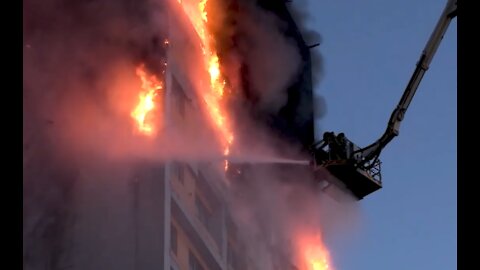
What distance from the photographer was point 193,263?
33.1 metres

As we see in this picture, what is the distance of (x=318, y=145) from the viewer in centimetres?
3884

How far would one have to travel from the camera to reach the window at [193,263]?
107 feet

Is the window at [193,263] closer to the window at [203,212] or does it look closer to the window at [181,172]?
the window at [203,212]

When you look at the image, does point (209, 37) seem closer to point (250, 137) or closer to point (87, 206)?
point (250, 137)

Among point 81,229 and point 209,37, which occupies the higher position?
point 209,37

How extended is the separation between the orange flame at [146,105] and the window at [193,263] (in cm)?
424

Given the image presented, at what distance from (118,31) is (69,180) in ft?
17.0

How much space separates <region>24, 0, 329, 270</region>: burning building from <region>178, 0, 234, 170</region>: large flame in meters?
0.05

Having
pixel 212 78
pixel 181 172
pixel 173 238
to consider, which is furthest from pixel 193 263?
pixel 212 78

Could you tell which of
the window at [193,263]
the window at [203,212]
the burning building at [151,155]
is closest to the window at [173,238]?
the burning building at [151,155]

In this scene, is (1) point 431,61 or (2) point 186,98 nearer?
(2) point 186,98

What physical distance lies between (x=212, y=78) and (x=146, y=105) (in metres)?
4.11
